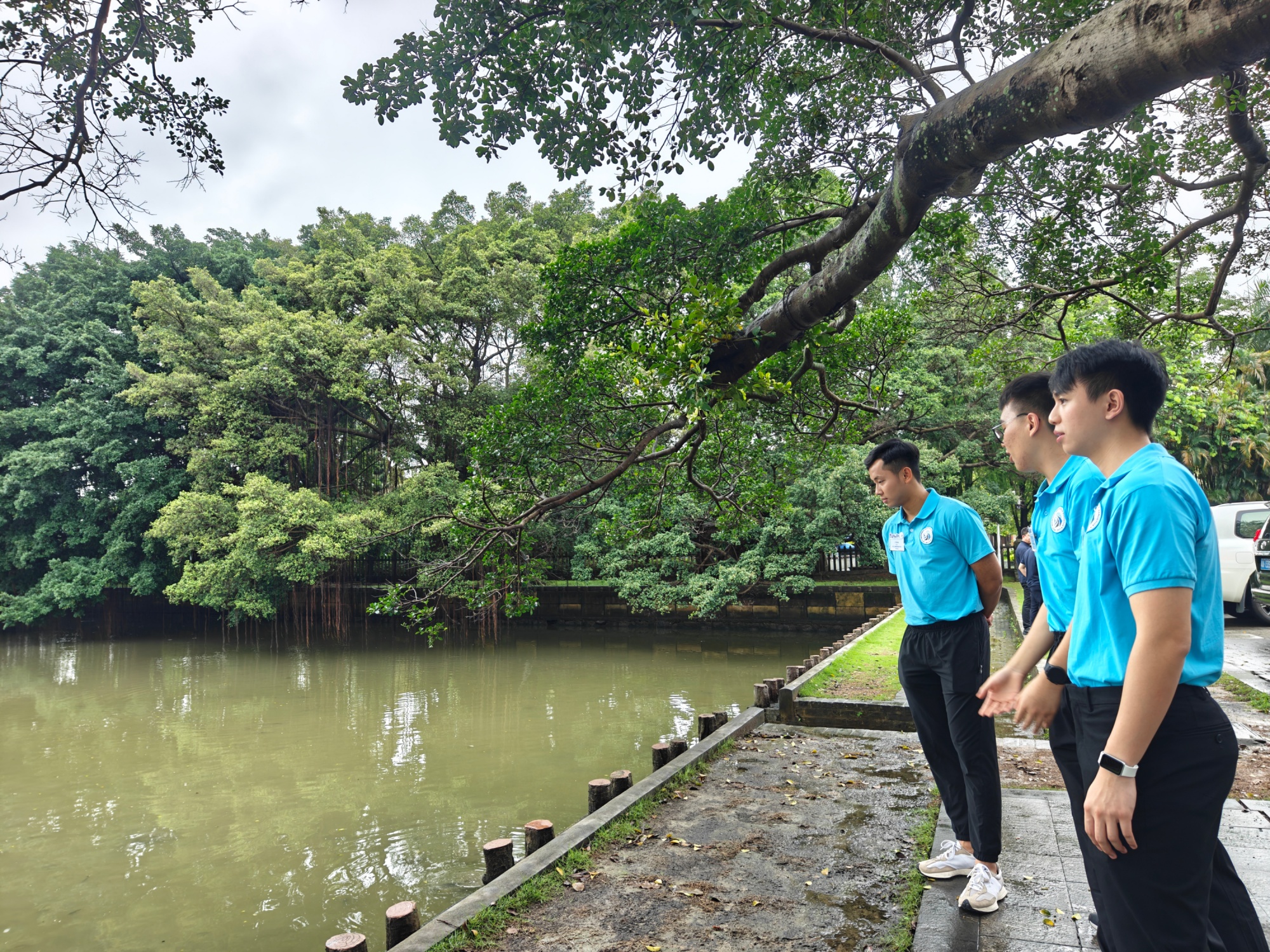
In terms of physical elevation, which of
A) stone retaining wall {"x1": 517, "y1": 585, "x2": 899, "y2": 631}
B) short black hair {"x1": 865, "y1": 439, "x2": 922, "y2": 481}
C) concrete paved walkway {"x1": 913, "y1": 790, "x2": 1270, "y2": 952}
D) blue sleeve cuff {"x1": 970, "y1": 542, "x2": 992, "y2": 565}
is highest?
short black hair {"x1": 865, "y1": 439, "x2": 922, "y2": 481}

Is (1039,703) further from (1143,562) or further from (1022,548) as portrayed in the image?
(1022,548)

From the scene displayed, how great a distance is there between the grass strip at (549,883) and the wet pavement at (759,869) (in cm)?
6

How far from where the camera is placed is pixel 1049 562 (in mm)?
2023

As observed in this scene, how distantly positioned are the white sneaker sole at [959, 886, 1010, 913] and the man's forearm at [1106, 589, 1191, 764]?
1769 millimetres

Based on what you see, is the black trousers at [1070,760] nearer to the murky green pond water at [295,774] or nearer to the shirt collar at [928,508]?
the shirt collar at [928,508]

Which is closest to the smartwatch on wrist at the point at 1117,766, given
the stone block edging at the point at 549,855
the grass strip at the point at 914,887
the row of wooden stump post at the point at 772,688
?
the grass strip at the point at 914,887

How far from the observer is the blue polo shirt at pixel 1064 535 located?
1881mm

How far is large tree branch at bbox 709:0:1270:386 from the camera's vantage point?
7.24 ft

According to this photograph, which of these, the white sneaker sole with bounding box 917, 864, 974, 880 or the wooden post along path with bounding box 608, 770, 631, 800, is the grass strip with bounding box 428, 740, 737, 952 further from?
the white sneaker sole with bounding box 917, 864, 974, 880

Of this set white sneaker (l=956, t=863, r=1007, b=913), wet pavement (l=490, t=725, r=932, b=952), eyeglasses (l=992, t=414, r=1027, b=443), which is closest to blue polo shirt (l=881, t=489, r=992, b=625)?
eyeglasses (l=992, t=414, r=1027, b=443)

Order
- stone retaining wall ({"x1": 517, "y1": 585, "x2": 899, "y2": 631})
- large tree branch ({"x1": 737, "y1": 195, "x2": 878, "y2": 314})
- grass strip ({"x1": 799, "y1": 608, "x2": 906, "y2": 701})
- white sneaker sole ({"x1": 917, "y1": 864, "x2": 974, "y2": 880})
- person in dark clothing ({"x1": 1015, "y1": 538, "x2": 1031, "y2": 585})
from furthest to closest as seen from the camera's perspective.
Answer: stone retaining wall ({"x1": 517, "y1": 585, "x2": 899, "y2": 631})
person in dark clothing ({"x1": 1015, "y1": 538, "x2": 1031, "y2": 585})
grass strip ({"x1": 799, "y1": 608, "x2": 906, "y2": 701})
large tree branch ({"x1": 737, "y1": 195, "x2": 878, "y2": 314})
white sneaker sole ({"x1": 917, "y1": 864, "x2": 974, "y2": 880})

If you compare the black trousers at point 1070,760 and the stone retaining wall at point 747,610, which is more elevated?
the black trousers at point 1070,760

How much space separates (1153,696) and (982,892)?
183cm

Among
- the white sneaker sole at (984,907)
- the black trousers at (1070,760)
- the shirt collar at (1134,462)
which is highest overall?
the shirt collar at (1134,462)
